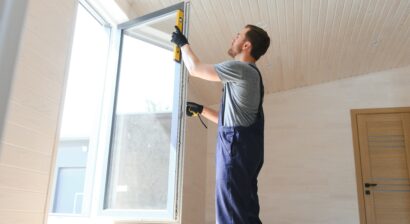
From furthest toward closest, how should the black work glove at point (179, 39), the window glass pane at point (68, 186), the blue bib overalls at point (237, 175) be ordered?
the window glass pane at point (68, 186), the black work glove at point (179, 39), the blue bib overalls at point (237, 175)

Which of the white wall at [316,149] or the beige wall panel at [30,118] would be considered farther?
the white wall at [316,149]

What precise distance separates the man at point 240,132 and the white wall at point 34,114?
2.46 ft

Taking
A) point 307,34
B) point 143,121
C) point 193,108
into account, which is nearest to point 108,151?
point 143,121

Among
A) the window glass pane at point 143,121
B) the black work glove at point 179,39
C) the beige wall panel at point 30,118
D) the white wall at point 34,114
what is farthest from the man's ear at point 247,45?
the beige wall panel at point 30,118

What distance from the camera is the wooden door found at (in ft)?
15.3

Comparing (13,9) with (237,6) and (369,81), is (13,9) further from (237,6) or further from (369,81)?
(369,81)

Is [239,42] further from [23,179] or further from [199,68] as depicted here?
[23,179]

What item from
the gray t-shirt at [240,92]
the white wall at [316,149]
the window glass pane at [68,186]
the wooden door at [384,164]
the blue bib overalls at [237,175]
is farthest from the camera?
the white wall at [316,149]

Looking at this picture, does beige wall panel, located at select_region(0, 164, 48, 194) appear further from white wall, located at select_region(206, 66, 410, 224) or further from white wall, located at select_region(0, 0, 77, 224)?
white wall, located at select_region(206, 66, 410, 224)

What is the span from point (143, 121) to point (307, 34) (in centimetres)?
209

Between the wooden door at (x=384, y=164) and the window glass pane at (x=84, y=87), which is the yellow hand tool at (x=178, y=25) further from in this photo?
the wooden door at (x=384, y=164)

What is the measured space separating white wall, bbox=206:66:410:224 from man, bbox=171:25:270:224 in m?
3.36

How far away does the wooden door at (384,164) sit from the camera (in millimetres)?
4668

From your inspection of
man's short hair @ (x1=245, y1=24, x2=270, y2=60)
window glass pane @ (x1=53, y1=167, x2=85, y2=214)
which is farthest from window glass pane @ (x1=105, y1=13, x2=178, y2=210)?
window glass pane @ (x1=53, y1=167, x2=85, y2=214)
